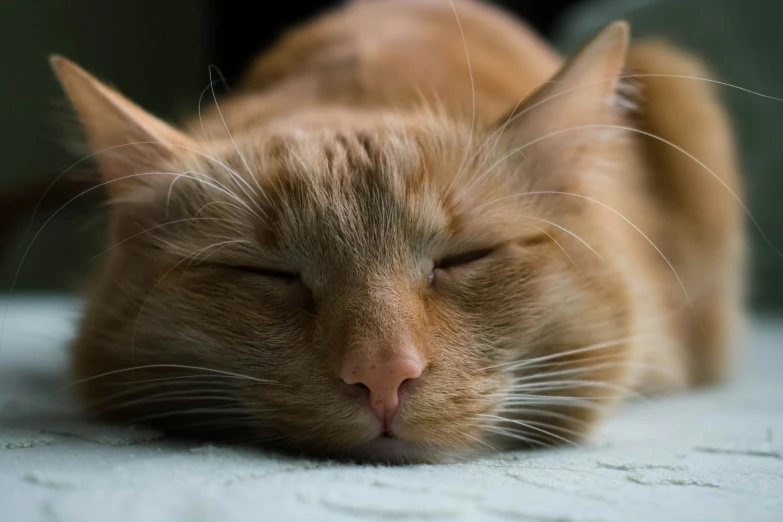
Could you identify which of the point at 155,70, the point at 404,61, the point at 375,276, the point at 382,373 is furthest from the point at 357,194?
the point at 155,70

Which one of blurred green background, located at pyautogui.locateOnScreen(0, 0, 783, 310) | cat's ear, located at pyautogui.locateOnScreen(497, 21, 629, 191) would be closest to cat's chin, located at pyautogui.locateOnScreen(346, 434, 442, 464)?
cat's ear, located at pyautogui.locateOnScreen(497, 21, 629, 191)

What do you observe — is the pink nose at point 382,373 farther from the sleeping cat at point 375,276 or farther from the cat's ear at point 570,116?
the cat's ear at point 570,116

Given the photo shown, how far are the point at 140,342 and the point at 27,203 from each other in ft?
3.92

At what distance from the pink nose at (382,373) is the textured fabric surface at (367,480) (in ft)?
0.28

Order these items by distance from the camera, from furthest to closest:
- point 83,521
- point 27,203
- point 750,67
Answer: point 750,67 → point 27,203 → point 83,521

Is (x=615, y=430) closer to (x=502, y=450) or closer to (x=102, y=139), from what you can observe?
(x=502, y=450)

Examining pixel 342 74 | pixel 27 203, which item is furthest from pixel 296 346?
pixel 27 203

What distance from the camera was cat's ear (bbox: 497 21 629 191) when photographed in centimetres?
120

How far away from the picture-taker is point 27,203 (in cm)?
216

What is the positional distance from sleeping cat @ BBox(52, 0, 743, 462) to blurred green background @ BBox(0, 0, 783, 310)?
0.94ft

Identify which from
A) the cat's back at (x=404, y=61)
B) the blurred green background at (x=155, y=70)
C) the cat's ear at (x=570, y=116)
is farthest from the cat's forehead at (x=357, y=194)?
the blurred green background at (x=155, y=70)

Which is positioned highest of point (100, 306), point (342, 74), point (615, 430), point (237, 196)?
point (342, 74)

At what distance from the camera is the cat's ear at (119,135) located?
1220 millimetres

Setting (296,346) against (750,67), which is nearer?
(296,346)
